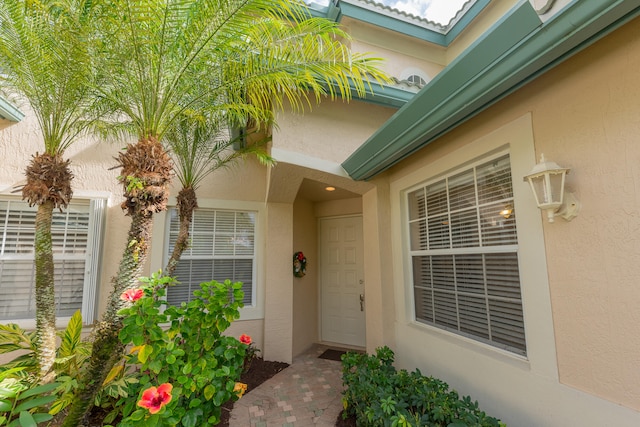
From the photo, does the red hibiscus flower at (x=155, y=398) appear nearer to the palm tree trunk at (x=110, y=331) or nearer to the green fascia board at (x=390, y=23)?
the palm tree trunk at (x=110, y=331)

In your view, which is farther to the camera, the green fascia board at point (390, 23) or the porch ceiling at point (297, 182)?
the green fascia board at point (390, 23)

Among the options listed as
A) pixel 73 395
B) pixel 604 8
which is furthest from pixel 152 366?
pixel 604 8

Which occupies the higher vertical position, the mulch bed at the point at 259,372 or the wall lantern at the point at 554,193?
the wall lantern at the point at 554,193

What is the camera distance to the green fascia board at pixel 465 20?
4844mm

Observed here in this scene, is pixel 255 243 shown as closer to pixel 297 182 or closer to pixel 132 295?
pixel 297 182

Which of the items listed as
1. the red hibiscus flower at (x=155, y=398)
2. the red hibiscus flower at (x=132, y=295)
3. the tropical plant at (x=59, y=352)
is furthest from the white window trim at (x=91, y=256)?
the red hibiscus flower at (x=155, y=398)

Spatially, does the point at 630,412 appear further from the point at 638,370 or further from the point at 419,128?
the point at 419,128

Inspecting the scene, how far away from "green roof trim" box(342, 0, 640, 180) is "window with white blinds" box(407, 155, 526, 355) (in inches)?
25.2

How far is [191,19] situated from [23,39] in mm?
1618

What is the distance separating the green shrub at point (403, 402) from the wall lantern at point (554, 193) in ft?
5.05

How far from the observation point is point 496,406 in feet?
7.50

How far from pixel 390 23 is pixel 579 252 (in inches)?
201

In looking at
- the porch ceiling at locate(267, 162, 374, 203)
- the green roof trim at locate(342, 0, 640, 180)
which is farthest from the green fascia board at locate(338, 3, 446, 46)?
the green roof trim at locate(342, 0, 640, 180)

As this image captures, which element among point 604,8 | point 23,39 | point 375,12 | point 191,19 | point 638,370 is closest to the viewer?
point 604,8
